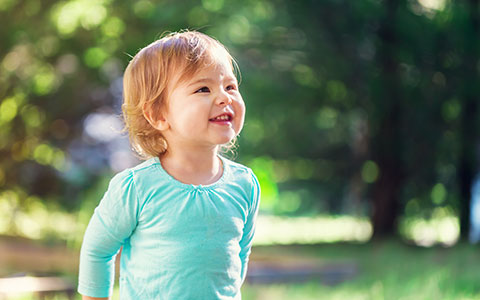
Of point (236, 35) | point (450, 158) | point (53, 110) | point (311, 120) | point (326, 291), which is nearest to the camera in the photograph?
point (326, 291)

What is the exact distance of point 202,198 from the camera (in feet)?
6.20

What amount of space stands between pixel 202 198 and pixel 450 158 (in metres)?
9.11

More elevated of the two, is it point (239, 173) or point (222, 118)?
point (222, 118)

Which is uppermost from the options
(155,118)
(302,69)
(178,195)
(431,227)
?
(302,69)

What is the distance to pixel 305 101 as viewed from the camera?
10.1m

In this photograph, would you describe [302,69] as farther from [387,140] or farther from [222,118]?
[222,118]

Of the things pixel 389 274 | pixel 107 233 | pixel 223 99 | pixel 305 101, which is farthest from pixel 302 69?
pixel 107 233

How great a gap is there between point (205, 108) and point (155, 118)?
196 millimetres

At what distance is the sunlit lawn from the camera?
15.8 feet

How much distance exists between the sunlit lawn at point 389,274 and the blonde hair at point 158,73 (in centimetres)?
270

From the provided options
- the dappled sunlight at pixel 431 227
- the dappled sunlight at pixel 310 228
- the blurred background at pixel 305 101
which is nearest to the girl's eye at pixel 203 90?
the blurred background at pixel 305 101

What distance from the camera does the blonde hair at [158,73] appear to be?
1930 millimetres

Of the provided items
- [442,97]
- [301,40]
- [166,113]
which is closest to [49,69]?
[301,40]

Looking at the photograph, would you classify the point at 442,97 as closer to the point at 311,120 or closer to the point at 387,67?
the point at 387,67
